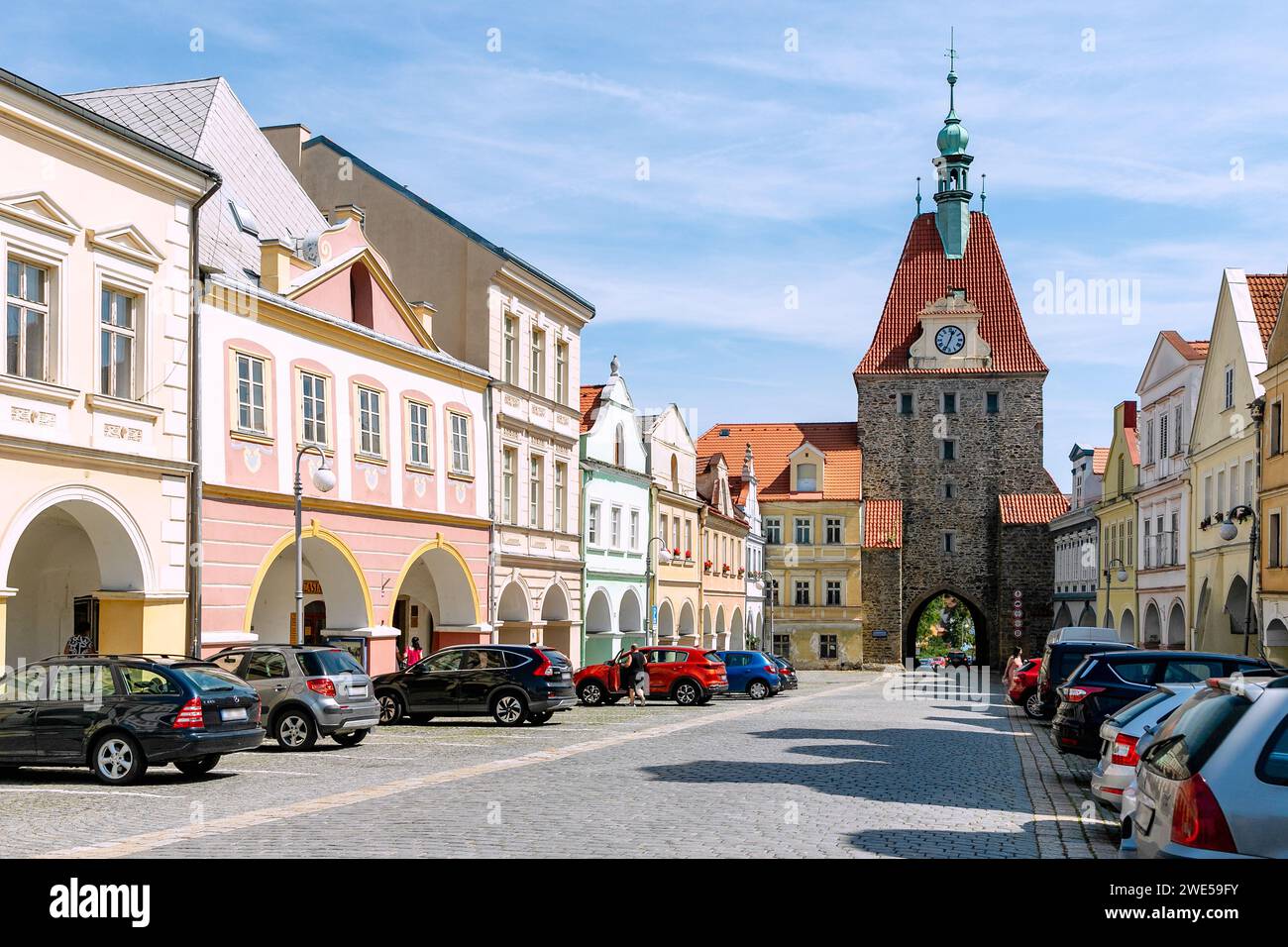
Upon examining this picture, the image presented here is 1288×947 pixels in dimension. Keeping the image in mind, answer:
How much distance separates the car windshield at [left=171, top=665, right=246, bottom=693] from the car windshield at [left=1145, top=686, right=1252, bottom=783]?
11.6 m

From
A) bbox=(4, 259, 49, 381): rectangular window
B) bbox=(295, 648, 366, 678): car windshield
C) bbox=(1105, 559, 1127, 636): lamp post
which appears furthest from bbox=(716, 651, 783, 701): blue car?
bbox=(4, 259, 49, 381): rectangular window

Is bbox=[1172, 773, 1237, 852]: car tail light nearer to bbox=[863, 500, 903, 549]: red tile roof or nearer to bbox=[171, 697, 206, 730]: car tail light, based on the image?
bbox=[171, 697, 206, 730]: car tail light

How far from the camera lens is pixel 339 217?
32031mm

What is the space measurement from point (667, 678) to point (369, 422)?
411 inches

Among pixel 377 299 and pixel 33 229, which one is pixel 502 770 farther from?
pixel 377 299

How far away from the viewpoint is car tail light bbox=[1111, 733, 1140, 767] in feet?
42.4

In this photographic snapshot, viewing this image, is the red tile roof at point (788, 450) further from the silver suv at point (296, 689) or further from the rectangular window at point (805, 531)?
the silver suv at point (296, 689)

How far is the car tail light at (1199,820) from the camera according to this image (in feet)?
20.4

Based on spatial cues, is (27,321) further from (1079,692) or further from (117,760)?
(1079,692)

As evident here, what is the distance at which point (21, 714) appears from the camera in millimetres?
16234

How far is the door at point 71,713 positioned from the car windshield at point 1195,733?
473 inches

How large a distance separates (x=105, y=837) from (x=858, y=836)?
618 cm
